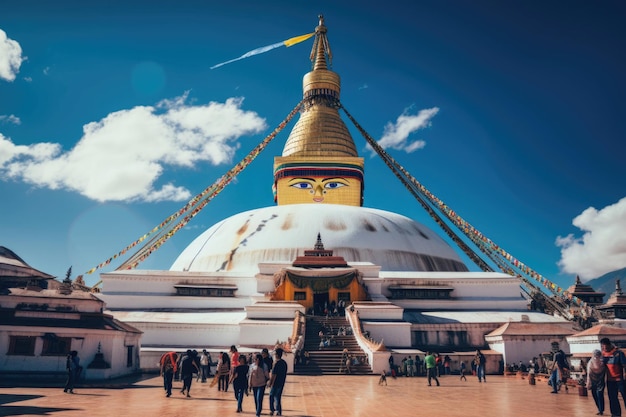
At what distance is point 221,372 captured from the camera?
1220 cm

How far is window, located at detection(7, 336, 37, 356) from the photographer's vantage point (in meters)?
14.5

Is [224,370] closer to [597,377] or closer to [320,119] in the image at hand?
[597,377]

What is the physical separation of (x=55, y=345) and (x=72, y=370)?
3.59 metres

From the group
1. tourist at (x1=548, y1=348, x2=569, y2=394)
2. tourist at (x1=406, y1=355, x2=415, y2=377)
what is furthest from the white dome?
tourist at (x1=548, y1=348, x2=569, y2=394)

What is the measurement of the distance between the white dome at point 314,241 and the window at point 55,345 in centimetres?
1284

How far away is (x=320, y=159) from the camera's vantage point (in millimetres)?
38938

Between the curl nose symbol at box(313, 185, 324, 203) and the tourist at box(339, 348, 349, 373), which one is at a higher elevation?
the curl nose symbol at box(313, 185, 324, 203)

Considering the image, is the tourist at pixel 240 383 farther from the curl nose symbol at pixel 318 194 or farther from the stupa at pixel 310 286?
the curl nose symbol at pixel 318 194

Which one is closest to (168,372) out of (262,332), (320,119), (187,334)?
(262,332)

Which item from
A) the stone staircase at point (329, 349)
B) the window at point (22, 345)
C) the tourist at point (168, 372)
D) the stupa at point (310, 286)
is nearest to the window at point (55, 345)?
the window at point (22, 345)

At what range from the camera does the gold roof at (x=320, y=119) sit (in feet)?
132

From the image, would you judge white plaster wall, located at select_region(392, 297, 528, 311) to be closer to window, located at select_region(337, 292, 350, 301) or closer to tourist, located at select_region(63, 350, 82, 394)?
window, located at select_region(337, 292, 350, 301)

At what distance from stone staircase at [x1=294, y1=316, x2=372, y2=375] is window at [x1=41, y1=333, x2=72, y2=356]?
7.26m

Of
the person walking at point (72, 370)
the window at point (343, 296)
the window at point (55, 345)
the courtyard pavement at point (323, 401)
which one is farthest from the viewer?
the window at point (343, 296)
